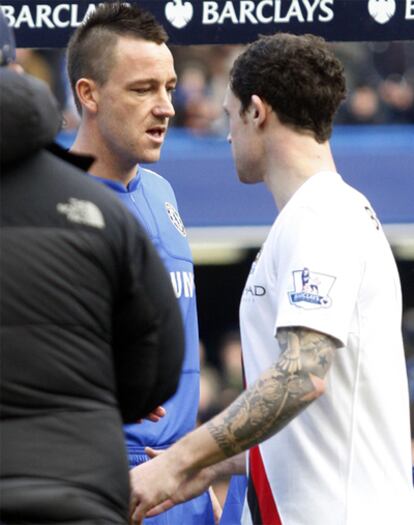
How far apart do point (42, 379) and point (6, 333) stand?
0.11 m

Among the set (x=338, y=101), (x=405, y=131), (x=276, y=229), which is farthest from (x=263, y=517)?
(x=405, y=131)

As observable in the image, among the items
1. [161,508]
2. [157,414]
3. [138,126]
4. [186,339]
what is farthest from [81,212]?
[138,126]

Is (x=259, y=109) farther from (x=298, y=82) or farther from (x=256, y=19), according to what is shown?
(x=256, y=19)

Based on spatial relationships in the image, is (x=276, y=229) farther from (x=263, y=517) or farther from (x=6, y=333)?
(x=6, y=333)

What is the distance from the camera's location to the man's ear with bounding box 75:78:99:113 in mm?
4355

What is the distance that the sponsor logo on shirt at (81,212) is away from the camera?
8.64ft

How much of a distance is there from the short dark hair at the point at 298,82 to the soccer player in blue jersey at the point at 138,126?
0.74m

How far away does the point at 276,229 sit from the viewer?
3369 millimetres

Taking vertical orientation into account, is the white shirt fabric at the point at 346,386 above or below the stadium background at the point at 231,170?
above

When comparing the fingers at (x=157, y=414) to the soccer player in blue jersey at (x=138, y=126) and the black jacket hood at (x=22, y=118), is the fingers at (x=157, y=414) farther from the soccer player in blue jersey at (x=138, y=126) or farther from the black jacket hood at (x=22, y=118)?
the black jacket hood at (x=22, y=118)

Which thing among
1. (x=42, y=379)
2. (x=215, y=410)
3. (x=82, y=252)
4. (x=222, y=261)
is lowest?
(x=215, y=410)

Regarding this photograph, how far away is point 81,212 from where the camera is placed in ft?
8.66

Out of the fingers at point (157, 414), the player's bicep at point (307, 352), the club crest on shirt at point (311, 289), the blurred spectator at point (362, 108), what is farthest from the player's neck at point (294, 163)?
the blurred spectator at point (362, 108)

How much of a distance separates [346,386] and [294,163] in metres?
0.56
